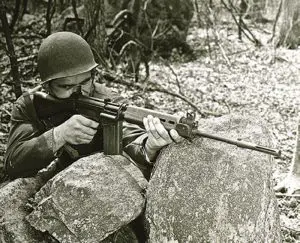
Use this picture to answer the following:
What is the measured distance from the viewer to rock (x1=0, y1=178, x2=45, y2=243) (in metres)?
3.13

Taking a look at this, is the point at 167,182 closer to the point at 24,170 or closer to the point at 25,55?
the point at 24,170

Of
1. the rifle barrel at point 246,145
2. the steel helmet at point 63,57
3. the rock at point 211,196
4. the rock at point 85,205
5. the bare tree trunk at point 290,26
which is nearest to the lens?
the rifle barrel at point 246,145

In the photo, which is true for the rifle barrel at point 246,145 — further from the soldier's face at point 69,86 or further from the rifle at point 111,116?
the soldier's face at point 69,86

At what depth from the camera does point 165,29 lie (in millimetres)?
11477

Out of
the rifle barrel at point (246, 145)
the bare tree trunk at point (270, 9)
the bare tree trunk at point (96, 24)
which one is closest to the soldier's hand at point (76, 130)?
the rifle barrel at point (246, 145)

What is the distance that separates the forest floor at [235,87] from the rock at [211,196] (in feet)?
4.62

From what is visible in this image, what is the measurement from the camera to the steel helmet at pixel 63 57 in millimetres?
3549

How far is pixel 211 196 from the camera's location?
2947 mm

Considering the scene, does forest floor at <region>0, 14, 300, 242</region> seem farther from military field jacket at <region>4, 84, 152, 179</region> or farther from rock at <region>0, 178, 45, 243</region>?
rock at <region>0, 178, 45, 243</region>

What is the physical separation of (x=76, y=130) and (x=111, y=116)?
1.18 feet

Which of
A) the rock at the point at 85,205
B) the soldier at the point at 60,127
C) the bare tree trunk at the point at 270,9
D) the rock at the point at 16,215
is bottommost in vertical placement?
the bare tree trunk at the point at 270,9

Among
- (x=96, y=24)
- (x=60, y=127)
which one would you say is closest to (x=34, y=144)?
(x=60, y=127)

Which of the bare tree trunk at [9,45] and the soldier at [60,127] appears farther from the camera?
the bare tree trunk at [9,45]

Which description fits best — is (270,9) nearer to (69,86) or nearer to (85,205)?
(69,86)
